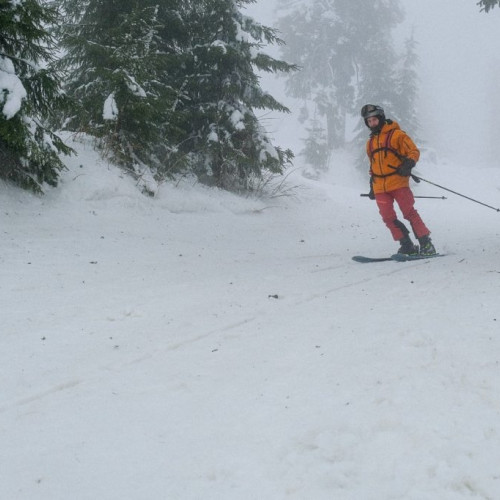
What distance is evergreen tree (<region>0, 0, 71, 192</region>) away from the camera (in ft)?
19.7

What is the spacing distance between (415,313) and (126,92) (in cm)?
656

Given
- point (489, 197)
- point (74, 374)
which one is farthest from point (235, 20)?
point (489, 197)

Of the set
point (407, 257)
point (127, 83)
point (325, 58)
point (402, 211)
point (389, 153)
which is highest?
point (325, 58)

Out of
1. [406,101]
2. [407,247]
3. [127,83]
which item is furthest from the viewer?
[406,101]

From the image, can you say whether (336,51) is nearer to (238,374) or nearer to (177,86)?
(177,86)

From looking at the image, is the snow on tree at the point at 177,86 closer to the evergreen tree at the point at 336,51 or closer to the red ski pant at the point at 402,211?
the red ski pant at the point at 402,211

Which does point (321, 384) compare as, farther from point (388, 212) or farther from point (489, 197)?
point (489, 197)

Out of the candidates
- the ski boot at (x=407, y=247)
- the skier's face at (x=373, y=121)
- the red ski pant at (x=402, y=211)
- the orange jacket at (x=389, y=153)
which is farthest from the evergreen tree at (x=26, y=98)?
the ski boot at (x=407, y=247)

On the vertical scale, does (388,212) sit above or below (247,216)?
above

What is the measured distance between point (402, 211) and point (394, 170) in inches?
26.8

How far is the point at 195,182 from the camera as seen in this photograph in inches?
407

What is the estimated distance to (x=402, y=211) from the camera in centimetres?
721

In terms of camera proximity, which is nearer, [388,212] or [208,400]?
[208,400]

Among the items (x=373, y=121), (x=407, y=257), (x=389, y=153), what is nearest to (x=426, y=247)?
(x=407, y=257)
